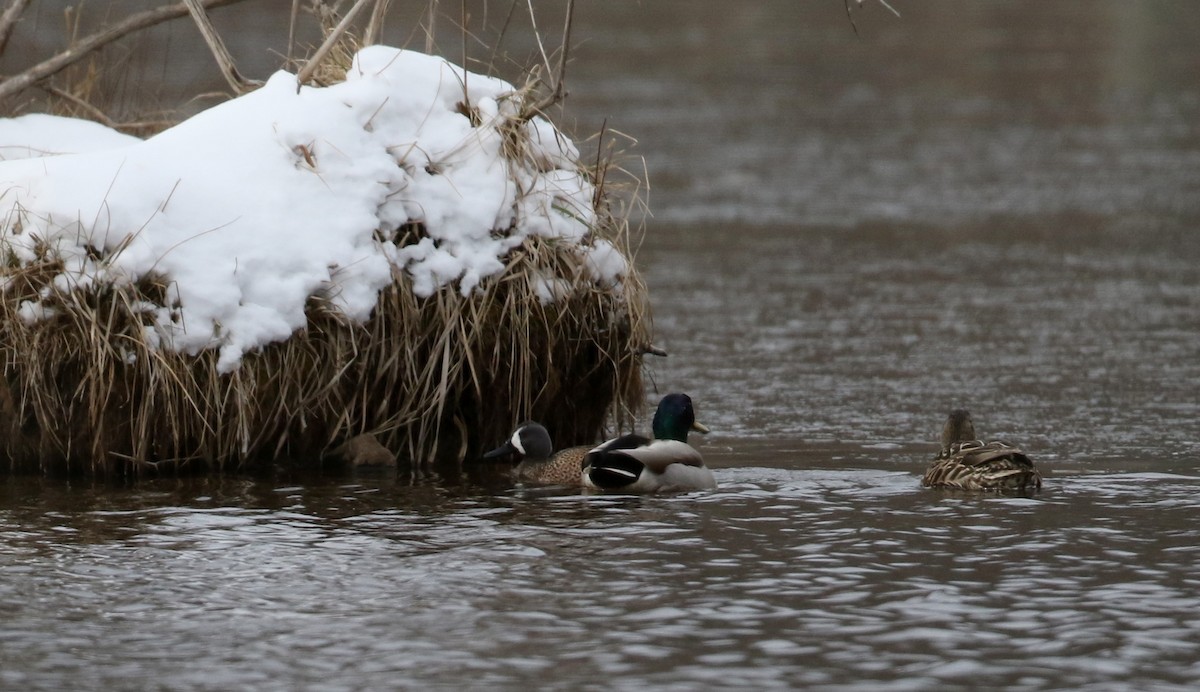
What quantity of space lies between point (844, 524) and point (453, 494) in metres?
2.07

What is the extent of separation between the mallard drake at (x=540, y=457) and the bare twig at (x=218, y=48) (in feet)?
10.5

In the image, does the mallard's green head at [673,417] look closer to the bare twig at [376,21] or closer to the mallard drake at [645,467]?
the mallard drake at [645,467]

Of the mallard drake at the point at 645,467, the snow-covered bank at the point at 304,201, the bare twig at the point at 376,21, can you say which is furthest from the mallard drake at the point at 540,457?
the bare twig at the point at 376,21

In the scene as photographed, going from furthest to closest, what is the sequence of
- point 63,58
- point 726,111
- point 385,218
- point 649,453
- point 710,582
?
point 726,111 < point 63,58 < point 385,218 < point 649,453 < point 710,582

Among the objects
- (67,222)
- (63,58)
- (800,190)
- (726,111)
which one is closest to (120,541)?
(67,222)

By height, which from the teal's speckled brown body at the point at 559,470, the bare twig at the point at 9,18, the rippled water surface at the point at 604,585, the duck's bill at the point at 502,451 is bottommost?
the rippled water surface at the point at 604,585

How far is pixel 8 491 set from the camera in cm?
953

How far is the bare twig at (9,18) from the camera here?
1205 cm

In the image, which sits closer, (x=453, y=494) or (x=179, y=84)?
(x=453, y=494)

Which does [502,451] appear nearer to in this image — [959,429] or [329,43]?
[959,429]

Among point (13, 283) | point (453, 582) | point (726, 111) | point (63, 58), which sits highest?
point (726, 111)

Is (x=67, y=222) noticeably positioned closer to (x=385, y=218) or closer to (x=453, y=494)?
(x=385, y=218)

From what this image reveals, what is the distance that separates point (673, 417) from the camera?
32.9ft

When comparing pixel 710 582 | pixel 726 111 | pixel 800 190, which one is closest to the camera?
pixel 710 582
